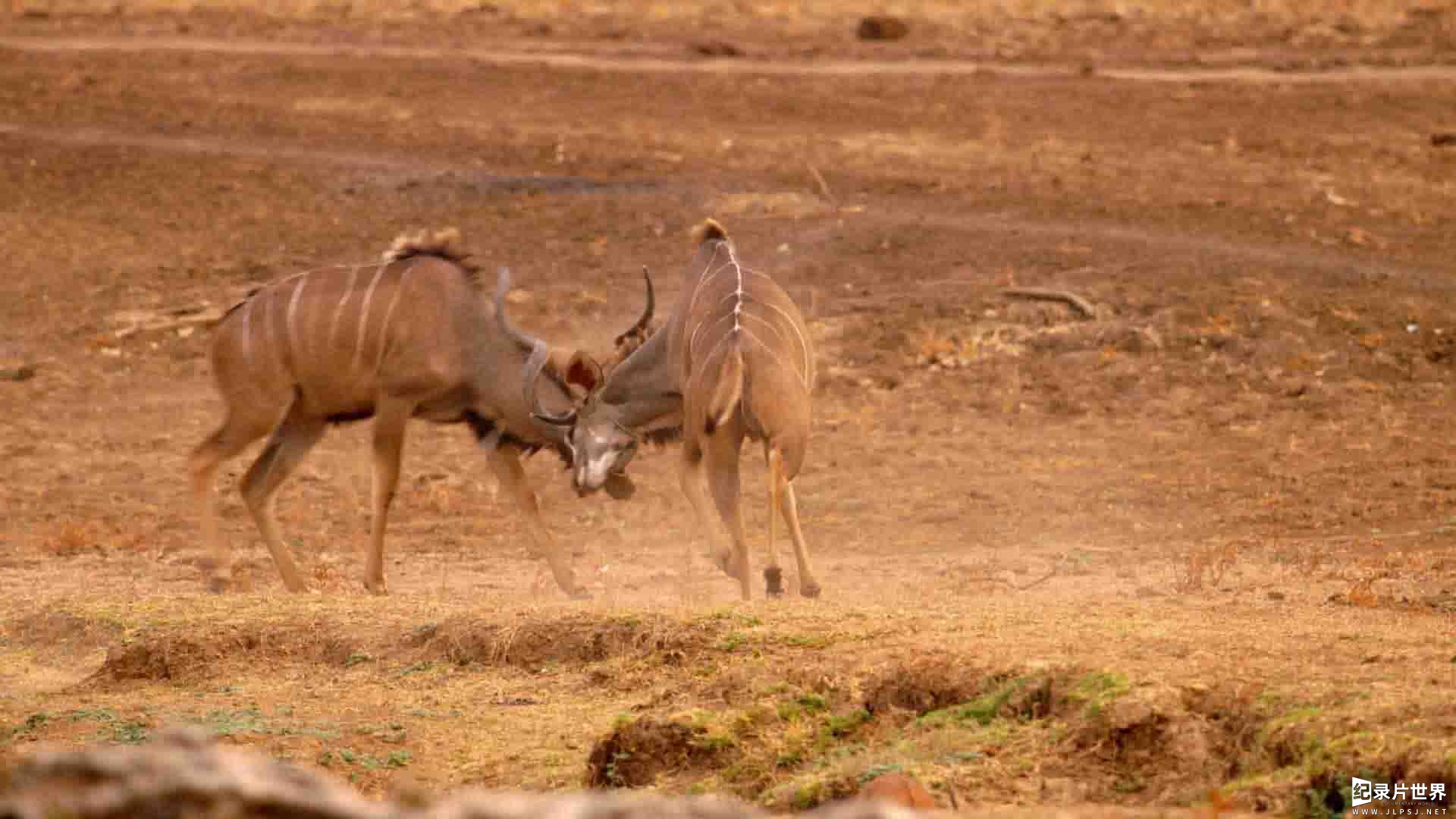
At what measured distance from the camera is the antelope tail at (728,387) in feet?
30.3

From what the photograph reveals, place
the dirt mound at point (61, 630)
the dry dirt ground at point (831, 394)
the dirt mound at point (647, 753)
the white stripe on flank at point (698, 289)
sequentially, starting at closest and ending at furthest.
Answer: the dirt mound at point (647, 753) → the dry dirt ground at point (831, 394) → the dirt mound at point (61, 630) → the white stripe on flank at point (698, 289)

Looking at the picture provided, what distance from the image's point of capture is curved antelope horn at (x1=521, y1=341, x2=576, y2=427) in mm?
10828

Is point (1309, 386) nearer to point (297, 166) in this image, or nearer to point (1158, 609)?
point (1158, 609)

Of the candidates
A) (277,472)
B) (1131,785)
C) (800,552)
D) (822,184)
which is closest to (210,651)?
(800,552)

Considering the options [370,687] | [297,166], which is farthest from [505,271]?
[297,166]

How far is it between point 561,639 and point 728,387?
1.98 meters

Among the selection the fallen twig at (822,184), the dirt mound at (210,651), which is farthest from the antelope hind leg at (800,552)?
the fallen twig at (822,184)

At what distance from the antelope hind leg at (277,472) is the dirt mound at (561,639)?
288 cm

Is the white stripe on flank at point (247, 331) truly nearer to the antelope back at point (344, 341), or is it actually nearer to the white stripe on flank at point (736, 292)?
the antelope back at point (344, 341)

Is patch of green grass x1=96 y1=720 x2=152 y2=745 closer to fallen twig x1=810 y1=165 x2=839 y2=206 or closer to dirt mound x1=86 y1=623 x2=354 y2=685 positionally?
dirt mound x1=86 y1=623 x2=354 y2=685

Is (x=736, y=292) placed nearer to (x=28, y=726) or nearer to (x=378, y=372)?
(x=378, y=372)

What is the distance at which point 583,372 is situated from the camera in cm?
1088

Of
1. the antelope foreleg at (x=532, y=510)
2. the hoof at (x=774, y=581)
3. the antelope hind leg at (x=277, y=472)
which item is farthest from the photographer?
the antelope hind leg at (x=277, y=472)

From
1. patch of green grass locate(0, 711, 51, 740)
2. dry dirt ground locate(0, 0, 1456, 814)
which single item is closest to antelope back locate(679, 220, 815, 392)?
dry dirt ground locate(0, 0, 1456, 814)
